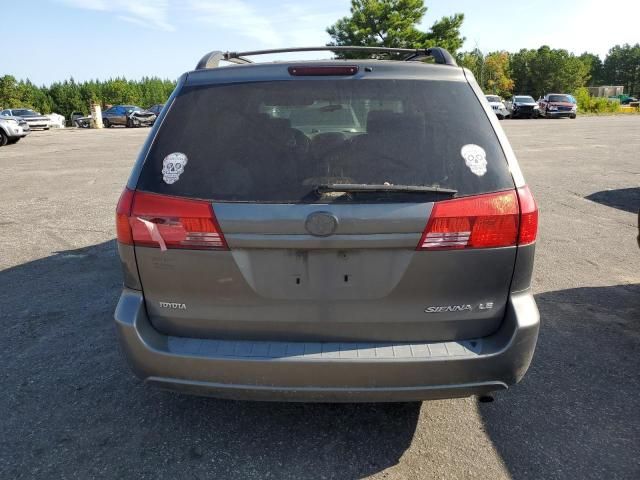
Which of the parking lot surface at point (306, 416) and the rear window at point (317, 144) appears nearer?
the rear window at point (317, 144)

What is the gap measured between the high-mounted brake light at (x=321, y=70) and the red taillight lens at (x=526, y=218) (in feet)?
3.05

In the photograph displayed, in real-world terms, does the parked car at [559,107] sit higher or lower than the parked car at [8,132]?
lower

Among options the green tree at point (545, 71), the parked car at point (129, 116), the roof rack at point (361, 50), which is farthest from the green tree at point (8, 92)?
the green tree at point (545, 71)

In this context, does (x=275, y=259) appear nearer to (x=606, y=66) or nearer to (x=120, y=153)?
(x=120, y=153)

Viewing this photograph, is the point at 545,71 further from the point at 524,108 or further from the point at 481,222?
the point at 481,222

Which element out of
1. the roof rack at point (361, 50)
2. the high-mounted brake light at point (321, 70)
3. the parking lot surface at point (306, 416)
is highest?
the roof rack at point (361, 50)

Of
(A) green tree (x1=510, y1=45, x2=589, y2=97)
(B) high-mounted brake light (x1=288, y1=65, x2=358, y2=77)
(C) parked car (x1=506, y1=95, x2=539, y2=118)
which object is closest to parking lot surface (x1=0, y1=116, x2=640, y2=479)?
(B) high-mounted brake light (x1=288, y1=65, x2=358, y2=77)

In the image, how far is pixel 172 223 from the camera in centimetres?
223

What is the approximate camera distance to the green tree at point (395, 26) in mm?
55000

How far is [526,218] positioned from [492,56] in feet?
300

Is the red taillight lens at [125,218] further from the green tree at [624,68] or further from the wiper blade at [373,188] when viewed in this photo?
the green tree at [624,68]

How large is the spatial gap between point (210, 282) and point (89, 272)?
358 cm

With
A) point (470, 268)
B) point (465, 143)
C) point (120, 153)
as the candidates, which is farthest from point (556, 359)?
point (120, 153)

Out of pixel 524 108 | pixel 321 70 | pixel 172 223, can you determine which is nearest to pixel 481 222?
pixel 321 70
